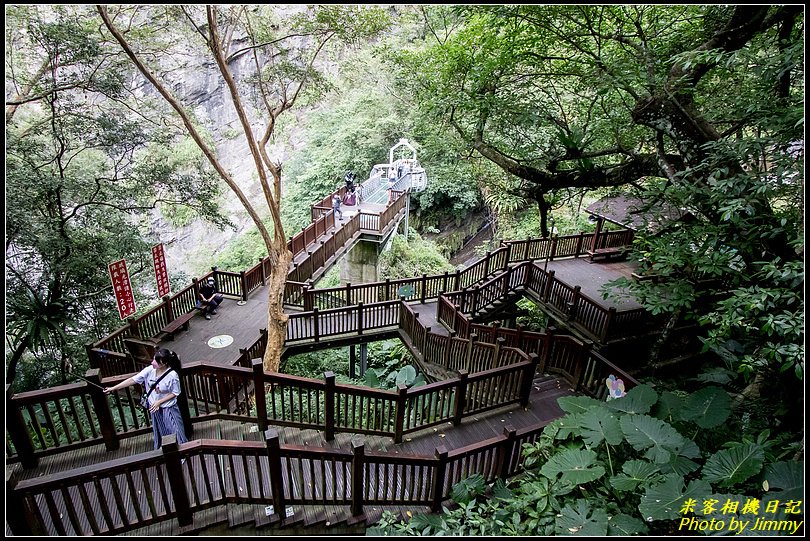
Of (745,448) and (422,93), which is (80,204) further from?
(745,448)

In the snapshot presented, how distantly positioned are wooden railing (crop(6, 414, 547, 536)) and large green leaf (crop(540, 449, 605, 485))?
0.80m

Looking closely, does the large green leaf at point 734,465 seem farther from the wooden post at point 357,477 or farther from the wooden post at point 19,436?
the wooden post at point 19,436

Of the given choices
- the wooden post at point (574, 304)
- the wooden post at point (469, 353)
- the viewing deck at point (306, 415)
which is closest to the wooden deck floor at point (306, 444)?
the viewing deck at point (306, 415)

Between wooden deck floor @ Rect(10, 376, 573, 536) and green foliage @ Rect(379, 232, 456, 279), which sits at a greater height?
wooden deck floor @ Rect(10, 376, 573, 536)

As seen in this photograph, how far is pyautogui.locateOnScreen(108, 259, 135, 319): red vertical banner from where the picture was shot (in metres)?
8.14

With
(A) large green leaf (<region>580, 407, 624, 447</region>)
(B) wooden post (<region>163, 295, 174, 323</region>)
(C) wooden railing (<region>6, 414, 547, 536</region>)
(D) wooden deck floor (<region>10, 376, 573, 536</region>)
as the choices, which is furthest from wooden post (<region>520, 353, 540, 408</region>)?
(B) wooden post (<region>163, 295, 174, 323</region>)

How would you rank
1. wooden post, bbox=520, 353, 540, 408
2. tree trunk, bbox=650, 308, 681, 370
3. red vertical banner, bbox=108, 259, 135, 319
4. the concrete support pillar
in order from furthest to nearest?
the concrete support pillar → red vertical banner, bbox=108, 259, 135, 319 → tree trunk, bbox=650, 308, 681, 370 → wooden post, bbox=520, 353, 540, 408

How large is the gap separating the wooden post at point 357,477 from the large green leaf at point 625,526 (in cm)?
236

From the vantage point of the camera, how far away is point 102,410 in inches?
174

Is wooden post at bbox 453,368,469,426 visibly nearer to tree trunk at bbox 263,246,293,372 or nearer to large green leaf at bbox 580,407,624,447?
large green leaf at bbox 580,407,624,447

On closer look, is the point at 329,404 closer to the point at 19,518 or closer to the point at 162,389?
the point at 162,389

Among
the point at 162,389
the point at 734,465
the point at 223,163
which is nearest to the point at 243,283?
the point at 162,389

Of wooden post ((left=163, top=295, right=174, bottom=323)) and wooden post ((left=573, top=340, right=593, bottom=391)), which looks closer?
wooden post ((left=573, top=340, right=593, bottom=391))

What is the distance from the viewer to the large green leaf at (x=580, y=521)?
3.38 m
